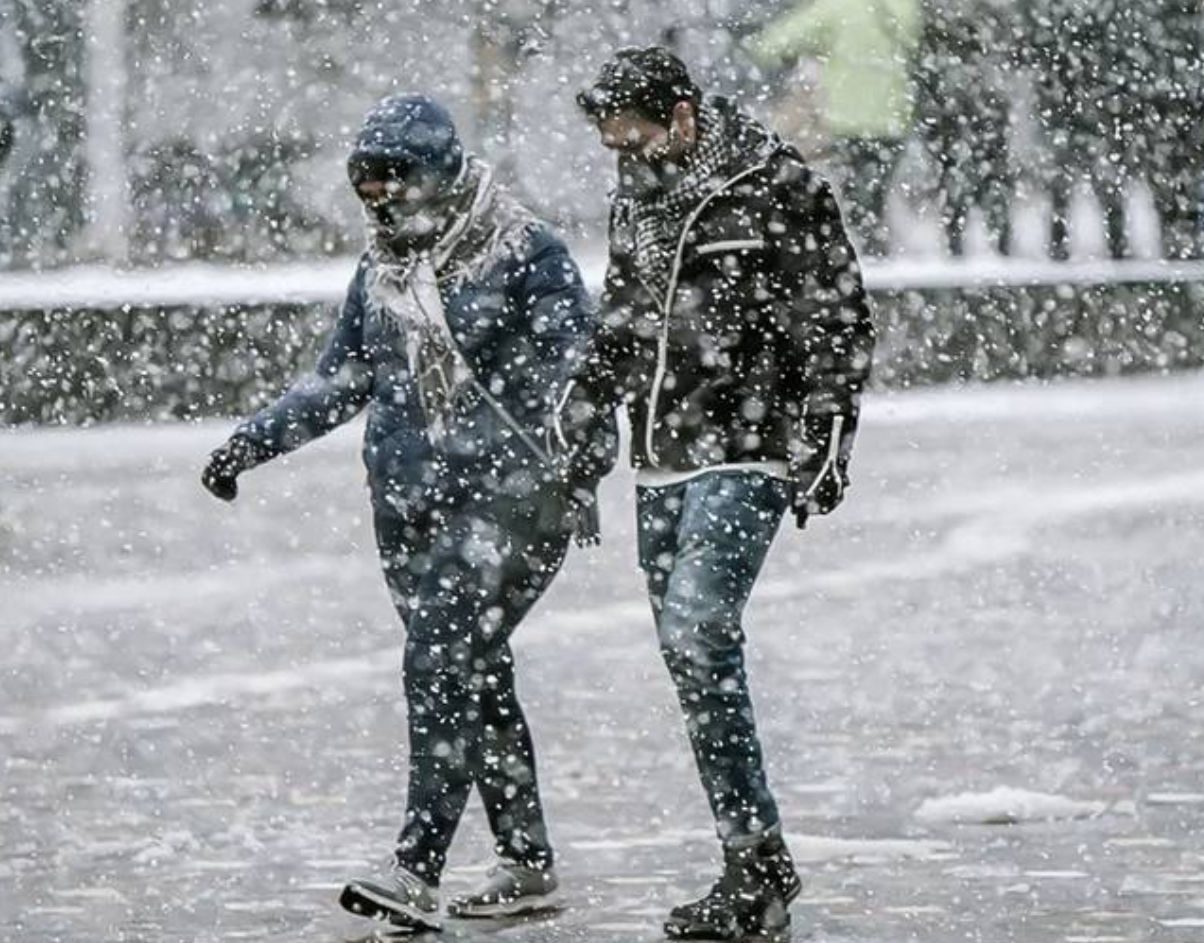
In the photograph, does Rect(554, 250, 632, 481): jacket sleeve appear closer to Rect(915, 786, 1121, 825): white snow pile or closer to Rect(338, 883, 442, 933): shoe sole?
Rect(338, 883, 442, 933): shoe sole

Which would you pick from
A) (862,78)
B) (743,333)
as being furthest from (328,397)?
(862,78)

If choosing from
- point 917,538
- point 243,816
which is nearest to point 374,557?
point 917,538

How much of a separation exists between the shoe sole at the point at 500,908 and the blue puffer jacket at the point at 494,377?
2.55 ft

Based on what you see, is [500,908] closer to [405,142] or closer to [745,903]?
[745,903]

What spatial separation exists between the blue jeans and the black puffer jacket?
7 cm

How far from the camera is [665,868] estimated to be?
9.12 meters

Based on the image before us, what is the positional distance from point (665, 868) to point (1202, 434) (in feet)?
47.8

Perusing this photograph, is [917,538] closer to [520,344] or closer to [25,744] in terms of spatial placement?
[25,744]

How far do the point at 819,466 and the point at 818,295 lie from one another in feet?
1.02

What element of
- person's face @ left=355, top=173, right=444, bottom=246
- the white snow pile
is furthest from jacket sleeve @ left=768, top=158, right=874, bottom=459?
the white snow pile

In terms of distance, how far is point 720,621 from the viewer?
8.01 metres

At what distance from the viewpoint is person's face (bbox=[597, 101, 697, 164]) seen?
7891mm

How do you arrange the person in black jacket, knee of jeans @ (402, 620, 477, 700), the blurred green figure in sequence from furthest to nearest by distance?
1. the blurred green figure
2. knee of jeans @ (402, 620, 477, 700)
3. the person in black jacket

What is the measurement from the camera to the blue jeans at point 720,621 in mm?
8016
